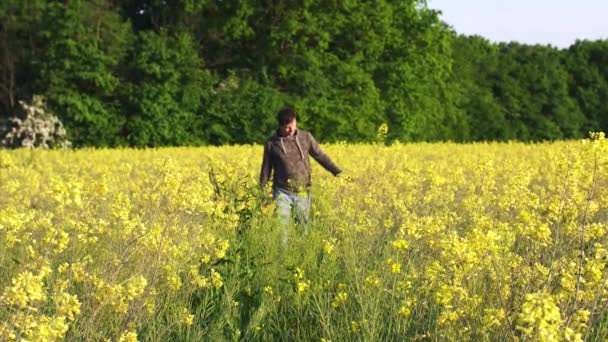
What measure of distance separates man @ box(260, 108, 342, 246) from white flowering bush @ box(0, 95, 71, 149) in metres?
17.6

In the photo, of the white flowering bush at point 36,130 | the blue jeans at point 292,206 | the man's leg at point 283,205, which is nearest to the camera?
the man's leg at point 283,205

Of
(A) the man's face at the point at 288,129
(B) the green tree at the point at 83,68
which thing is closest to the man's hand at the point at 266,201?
(A) the man's face at the point at 288,129

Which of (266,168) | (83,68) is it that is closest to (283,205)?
(266,168)

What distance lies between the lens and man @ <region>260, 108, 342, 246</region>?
852cm

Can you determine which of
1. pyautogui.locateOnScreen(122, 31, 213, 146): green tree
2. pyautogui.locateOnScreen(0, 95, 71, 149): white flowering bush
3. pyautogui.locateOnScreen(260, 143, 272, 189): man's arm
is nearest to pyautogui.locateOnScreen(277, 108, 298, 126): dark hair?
pyautogui.locateOnScreen(260, 143, 272, 189): man's arm

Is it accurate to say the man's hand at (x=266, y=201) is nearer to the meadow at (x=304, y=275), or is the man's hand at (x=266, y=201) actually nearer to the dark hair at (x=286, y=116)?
the meadow at (x=304, y=275)

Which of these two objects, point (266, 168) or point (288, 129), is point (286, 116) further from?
point (266, 168)

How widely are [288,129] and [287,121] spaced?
14cm

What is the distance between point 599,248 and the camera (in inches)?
150

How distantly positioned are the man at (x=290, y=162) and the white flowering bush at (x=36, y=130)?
57.7 feet

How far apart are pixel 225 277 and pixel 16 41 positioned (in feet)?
76.6

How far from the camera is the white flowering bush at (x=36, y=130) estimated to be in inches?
983

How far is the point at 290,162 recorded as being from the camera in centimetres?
865

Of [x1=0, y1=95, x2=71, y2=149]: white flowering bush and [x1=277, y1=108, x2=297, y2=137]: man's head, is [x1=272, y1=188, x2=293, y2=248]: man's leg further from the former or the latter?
[x1=0, y1=95, x2=71, y2=149]: white flowering bush
